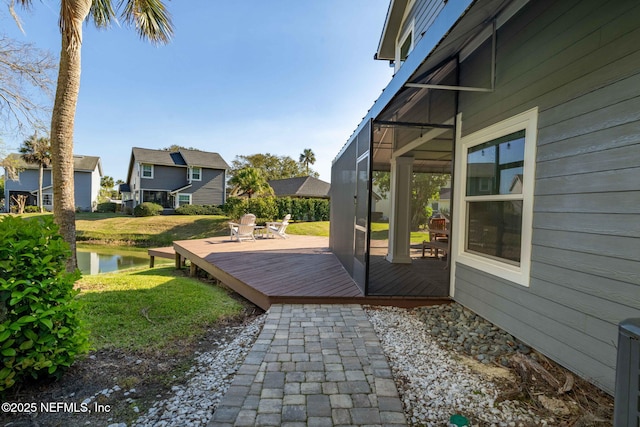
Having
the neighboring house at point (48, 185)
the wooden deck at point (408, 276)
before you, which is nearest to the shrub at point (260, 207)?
the wooden deck at point (408, 276)

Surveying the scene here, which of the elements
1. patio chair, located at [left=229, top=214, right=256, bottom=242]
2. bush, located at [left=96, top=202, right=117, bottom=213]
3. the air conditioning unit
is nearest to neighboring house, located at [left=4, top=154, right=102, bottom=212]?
bush, located at [left=96, top=202, right=117, bottom=213]

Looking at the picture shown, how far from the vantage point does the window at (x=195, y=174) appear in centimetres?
2561

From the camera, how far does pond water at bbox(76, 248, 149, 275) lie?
34.2 ft

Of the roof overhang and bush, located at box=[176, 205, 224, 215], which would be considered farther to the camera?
bush, located at box=[176, 205, 224, 215]

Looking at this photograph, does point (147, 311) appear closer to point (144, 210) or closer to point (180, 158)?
point (144, 210)

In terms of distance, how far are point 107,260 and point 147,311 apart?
10.6m

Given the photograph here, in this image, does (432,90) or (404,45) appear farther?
(404,45)

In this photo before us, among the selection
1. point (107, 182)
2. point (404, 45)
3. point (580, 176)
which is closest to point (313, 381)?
point (580, 176)

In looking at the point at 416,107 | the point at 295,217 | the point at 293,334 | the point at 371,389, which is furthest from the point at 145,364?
the point at 295,217

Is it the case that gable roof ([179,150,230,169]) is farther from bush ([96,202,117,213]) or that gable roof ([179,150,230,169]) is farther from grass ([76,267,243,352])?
grass ([76,267,243,352])

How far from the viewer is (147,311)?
383cm

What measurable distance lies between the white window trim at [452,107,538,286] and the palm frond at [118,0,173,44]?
Answer: 246 inches

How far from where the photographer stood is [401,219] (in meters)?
6.46

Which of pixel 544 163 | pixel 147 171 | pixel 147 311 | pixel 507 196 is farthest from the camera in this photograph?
pixel 147 171
